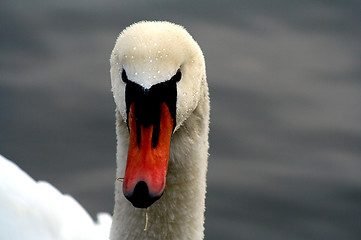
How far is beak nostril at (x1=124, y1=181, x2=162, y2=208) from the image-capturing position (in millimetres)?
2941

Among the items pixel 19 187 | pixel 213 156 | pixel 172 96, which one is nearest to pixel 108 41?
pixel 213 156

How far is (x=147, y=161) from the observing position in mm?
3055

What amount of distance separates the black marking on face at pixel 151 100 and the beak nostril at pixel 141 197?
0.22 m

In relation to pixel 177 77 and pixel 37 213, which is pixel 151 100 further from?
pixel 37 213

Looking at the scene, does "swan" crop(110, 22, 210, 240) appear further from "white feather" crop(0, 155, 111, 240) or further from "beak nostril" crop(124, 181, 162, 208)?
"white feather" crop(0, 155, 111, 240)

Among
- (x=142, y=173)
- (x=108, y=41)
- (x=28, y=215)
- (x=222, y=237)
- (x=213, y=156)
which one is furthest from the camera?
(x=108, y=41)

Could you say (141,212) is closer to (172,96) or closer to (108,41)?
(172,96)

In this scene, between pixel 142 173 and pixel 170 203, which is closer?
pixel 142 173

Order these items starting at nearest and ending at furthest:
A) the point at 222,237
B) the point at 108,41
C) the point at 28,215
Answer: the point at 28,215 < the point at 222,237 < the point at 108,41

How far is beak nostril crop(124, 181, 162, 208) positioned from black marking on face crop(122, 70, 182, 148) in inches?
8.6

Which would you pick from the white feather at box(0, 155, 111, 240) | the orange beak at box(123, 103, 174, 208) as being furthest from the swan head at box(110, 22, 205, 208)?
the white feather at box(0, 155, 111, 240)

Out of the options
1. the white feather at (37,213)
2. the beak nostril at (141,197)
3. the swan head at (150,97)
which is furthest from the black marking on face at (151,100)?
the white feather at (37,213)

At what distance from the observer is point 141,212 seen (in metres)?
3.71

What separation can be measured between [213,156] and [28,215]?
1.85 meters
